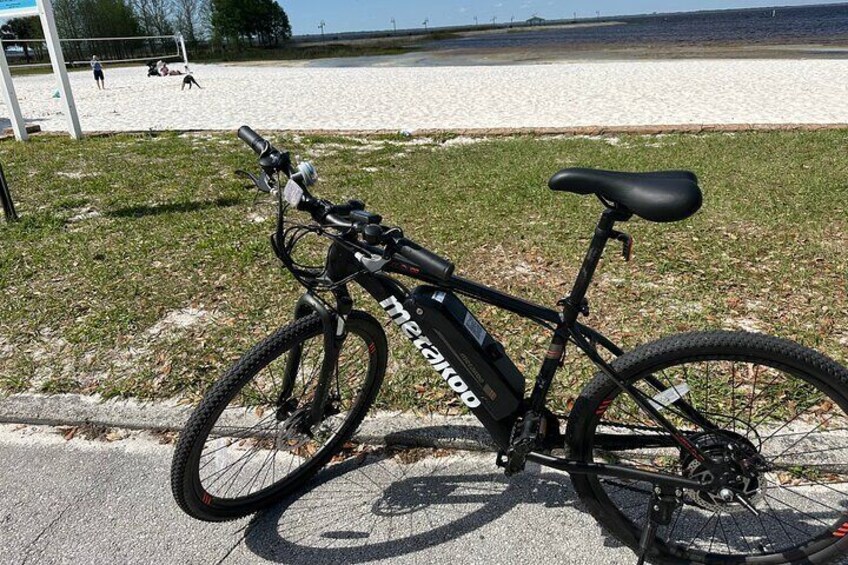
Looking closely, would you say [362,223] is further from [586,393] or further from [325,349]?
[586,393]

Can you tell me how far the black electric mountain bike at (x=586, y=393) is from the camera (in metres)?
1.84

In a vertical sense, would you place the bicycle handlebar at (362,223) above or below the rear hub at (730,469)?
above

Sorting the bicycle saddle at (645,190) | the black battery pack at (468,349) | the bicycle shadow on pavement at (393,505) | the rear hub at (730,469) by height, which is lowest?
the bicycle shadow on pavement at (393,505)

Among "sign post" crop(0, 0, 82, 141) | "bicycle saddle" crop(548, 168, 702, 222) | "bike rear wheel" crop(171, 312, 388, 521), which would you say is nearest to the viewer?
"bicycle saddle" crop(548, 168, 702, 222)

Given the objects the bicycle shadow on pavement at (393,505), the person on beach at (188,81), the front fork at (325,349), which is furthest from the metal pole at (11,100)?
the person on beach at (188,81)

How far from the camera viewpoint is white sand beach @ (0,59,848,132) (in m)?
12.2

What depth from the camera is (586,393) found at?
2.00 m

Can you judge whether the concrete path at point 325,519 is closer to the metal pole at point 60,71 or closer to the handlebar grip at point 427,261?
the handlebar grip at point 427,261

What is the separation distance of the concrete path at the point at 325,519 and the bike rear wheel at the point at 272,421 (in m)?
0.13

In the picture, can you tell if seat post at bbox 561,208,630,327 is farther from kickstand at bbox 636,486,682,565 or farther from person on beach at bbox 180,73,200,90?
person on beach at bbox 180,73,200,90

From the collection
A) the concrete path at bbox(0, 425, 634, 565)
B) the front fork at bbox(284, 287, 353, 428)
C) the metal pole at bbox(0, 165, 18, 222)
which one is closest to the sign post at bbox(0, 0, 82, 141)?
the metal pole at bbox(0, 165, 18, 222)

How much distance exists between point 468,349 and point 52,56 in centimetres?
1267

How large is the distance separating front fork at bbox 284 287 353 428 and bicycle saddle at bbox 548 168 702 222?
0.88 meters

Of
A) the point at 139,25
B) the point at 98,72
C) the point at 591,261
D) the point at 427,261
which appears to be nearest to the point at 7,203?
the point at 427,261
